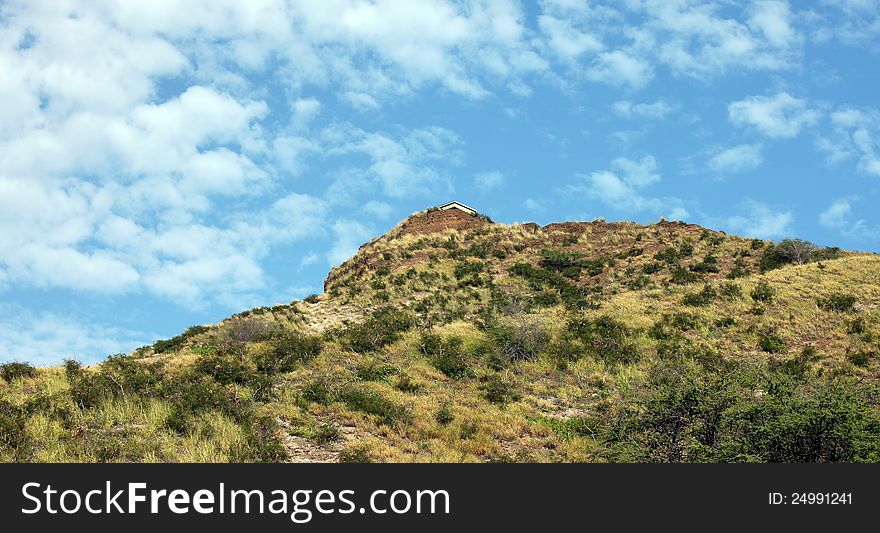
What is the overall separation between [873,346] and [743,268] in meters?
19.1

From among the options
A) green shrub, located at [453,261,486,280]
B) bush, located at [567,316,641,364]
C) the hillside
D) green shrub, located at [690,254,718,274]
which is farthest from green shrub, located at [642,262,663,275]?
bush, located at [567,316,641,364]

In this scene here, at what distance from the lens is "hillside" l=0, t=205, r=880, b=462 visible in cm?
1284

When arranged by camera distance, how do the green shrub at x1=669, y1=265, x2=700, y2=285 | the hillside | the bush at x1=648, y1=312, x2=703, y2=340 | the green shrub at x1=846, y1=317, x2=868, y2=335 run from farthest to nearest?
the green shrub at x1=669, y1=265, x2=700, y2=285, the bush at x1=648, y1=312, x2=703, y2=340, the green shrub at x1=846, y1=317, x2=868, y2=335, the hillside

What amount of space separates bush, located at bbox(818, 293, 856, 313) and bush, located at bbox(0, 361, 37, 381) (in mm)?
27712

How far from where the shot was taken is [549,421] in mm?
16641

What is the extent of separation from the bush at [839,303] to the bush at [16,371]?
27712 millimetres

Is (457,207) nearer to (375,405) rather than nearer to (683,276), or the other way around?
(683,276)

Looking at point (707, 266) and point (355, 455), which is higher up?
point (707, 266)

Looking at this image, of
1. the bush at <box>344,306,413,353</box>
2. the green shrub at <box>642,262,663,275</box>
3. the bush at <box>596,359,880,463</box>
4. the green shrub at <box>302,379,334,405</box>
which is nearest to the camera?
the bush at <box>596,359,880,463</box>

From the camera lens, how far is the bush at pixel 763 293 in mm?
29645

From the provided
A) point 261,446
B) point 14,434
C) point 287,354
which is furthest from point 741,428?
point 14,434

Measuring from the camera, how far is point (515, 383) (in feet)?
66.2

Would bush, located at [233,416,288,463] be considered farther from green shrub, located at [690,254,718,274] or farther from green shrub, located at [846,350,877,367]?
green shrub, located at [690,254,718,274]

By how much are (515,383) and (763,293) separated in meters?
15.4
